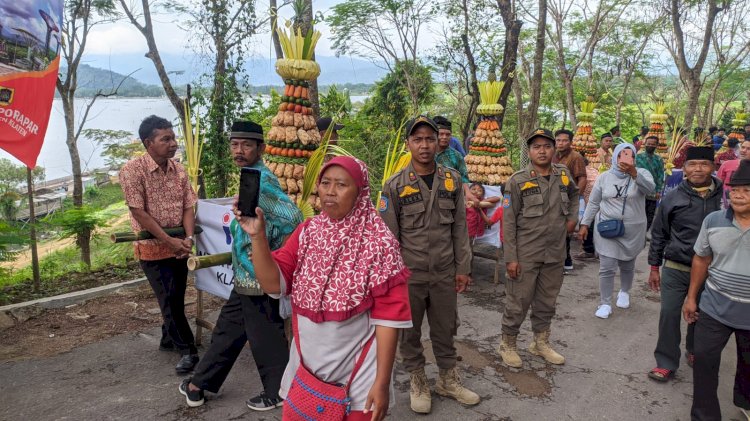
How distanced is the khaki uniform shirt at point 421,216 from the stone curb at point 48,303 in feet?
11.8

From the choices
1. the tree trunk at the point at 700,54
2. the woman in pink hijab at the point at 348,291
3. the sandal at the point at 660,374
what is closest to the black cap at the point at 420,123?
the woman in pink hijab at the point at 348,291

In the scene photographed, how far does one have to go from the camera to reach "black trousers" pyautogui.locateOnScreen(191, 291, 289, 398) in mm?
3146

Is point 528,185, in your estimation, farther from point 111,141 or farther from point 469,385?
point 111,141

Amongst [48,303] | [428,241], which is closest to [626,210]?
[428,241]

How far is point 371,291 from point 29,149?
351 cm

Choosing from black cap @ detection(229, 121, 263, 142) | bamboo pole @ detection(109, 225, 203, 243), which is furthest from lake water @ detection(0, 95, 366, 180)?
black cap @ detection(229, 121, 263, 142)

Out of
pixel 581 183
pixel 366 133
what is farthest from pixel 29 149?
pixel 366 133

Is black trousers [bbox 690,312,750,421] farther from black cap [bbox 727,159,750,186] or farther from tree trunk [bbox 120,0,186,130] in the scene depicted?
tree trunk [bbox 120,0,186,130]

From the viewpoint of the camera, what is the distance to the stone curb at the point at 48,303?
4.60 m

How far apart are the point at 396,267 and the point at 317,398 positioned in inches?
24.4

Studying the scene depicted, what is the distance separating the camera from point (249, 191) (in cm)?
187

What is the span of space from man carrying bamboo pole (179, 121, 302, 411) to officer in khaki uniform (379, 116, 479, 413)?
76cm

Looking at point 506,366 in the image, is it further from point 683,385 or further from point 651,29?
point 651,29

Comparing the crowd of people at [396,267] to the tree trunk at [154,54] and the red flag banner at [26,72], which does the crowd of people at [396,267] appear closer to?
the red flag banner at [26,72]
